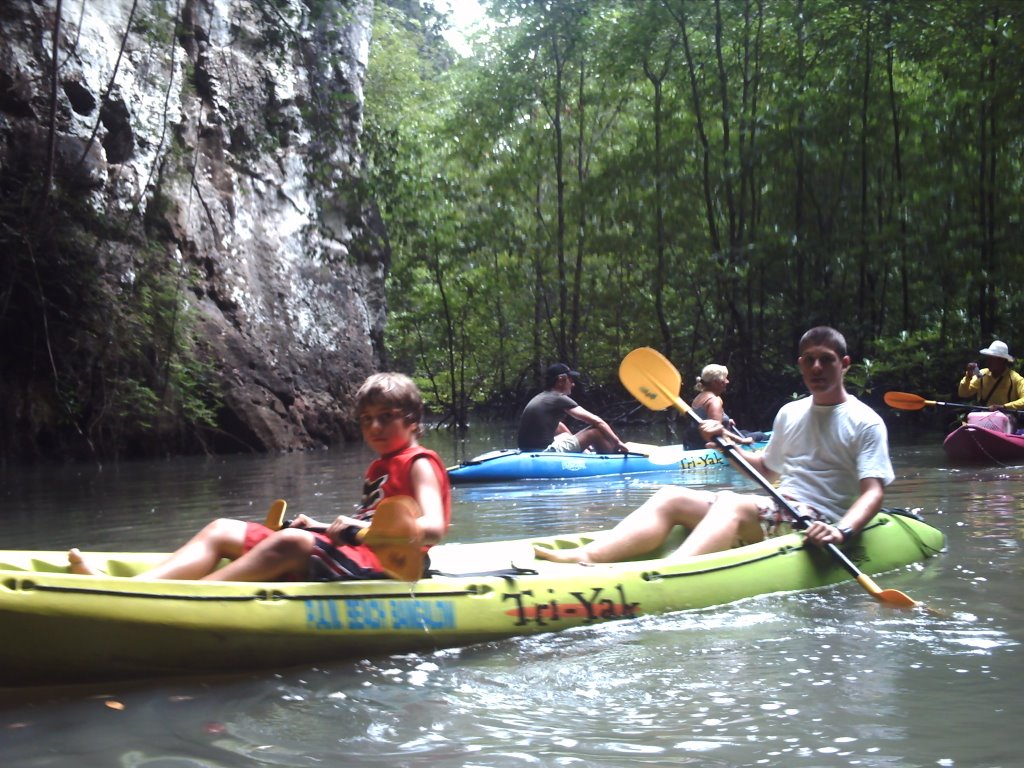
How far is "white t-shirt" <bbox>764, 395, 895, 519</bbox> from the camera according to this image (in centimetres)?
451

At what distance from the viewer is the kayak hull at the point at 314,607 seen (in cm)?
325

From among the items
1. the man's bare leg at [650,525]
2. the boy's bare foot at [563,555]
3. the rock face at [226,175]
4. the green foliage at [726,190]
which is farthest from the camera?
the green foliage at [726,190]

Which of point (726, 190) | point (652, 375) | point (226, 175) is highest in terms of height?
point (226, 175)

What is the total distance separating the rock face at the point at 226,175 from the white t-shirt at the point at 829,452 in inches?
274

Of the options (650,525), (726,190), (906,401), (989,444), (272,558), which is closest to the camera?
(272,558)

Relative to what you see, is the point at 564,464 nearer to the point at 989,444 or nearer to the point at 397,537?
the point at 989,444

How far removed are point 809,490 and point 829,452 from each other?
0.19 m

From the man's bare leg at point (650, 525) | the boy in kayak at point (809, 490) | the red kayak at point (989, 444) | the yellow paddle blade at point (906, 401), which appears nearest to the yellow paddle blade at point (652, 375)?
the boy in kayak at point (809, 490)

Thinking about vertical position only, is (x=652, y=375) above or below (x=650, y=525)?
above

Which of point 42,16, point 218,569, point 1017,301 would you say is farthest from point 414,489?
point 1017,301

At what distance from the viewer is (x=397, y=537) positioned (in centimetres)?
352

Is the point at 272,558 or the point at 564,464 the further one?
the point at 564,464

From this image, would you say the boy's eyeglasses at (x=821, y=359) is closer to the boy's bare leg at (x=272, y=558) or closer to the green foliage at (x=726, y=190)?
the boy's bare leg at (x=272, y=558)

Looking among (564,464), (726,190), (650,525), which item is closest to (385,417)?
(650,525)
